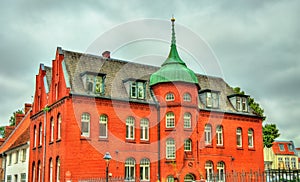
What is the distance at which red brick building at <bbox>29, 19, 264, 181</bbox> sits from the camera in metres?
33.8

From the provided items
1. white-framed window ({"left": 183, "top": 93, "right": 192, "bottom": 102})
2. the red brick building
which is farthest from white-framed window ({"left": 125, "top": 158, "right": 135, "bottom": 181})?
white-framed window ({"left": 183, "top": 93, "right": 192, "bottom": 102})

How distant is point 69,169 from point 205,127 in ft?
47.7

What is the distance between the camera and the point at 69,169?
106 feet

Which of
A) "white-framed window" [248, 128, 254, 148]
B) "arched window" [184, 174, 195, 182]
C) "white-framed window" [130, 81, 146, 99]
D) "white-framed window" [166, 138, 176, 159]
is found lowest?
"arched window" [184, 174, 195, 182]

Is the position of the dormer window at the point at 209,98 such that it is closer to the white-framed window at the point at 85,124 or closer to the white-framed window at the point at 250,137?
the white-framed window at the point at 250,137

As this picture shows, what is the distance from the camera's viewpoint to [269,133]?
56.3 meters

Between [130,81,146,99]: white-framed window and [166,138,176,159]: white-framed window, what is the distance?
4702 mm

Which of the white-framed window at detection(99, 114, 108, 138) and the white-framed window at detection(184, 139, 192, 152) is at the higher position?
the white-framed window at detection(99, 114, 108, 138)

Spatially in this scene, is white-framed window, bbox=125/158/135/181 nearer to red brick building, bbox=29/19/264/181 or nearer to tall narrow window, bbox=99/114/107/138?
red brick building, bbox=29/19/264/181

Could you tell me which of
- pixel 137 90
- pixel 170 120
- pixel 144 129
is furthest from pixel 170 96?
pixel 144 129

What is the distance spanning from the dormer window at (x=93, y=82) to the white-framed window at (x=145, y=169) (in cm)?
720

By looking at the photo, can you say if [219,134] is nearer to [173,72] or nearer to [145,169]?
[173,72]

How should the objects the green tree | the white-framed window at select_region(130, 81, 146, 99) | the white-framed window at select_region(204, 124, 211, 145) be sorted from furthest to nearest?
the green tree, the white-framed window at select_region(204, 124, 211, 145), the white-framed window at select_region(130, 81, 146, 99)

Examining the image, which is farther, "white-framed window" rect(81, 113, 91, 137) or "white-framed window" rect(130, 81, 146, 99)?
"white-framed window" rect(130, 81, 146, 99)
